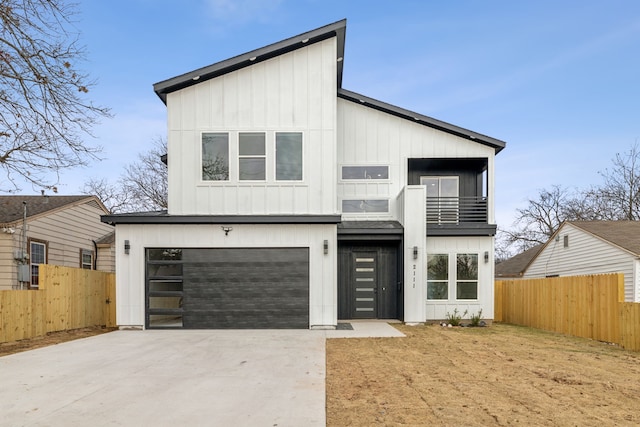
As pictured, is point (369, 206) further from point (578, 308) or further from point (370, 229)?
point (578, 308)

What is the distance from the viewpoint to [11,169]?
10.0 m

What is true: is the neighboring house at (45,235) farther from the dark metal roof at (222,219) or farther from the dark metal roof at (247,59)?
the dark metal roof at (247,59)

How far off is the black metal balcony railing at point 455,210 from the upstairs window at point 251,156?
5.80 metres

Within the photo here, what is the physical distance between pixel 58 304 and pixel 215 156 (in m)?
5.78

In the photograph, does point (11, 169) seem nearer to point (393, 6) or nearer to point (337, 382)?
point (337, 382)

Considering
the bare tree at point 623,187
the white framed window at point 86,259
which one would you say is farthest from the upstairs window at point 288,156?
the bare tree at point 623,187

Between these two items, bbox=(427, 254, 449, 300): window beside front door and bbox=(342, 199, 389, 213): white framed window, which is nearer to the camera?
Answer: bbox=(427, 254, 449, 300): window beside front door

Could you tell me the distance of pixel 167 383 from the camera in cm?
604

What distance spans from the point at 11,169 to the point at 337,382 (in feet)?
29.8

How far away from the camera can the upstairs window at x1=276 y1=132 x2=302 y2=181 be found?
11938 millimetres

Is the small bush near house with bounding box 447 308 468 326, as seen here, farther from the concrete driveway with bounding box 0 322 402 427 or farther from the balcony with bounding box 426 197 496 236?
the concrete driveway with bounding box 0 322 402 427

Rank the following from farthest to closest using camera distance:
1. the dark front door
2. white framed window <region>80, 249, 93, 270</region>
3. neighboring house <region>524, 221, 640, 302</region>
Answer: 1. white framed window <region>80, 249, 93, 270</region>
2. neighboring house <region>524, 221, 640, 302</region>
3. the dark front door

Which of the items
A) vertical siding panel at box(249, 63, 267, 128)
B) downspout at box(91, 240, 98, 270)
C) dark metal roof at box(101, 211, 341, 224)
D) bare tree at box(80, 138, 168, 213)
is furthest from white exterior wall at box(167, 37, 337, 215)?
bare tree at box(80, 138, 168, 213)

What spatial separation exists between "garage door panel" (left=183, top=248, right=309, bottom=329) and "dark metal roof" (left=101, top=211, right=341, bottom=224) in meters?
0.80
